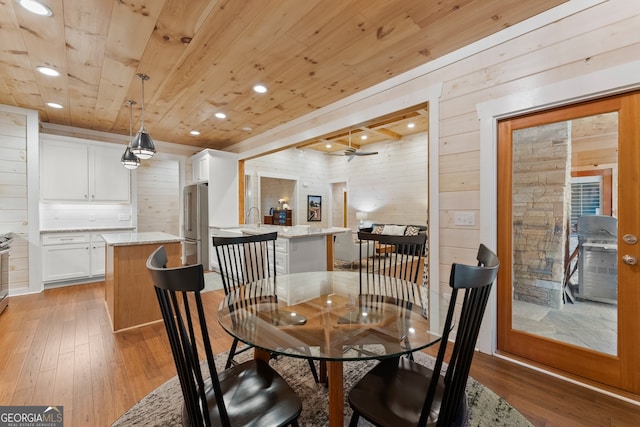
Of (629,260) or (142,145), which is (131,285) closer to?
(142,145)

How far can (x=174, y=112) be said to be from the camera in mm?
3943

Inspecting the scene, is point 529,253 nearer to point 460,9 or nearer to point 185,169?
point 460,9

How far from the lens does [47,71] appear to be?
2.80 m

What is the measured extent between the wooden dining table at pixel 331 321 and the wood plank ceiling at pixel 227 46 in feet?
6.47

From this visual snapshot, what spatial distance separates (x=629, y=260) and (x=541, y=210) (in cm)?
57

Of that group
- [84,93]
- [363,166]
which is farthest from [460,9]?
[363,166]

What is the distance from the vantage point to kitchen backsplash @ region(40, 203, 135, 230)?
15.0 ft

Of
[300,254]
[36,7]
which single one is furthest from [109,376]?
[36,7]

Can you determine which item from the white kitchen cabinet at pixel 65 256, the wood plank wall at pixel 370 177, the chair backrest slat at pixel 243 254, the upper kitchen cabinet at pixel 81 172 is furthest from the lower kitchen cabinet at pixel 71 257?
the wood plank wall at pixel 370 177

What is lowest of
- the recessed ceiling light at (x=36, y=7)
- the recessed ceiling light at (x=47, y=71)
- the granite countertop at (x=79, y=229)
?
the granite countertop at (x=79, y=229)

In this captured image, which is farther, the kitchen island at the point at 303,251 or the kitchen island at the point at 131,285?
the kitchen island at the point at 303,251

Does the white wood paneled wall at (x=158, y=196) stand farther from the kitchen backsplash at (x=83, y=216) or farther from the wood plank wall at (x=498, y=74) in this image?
the wood plank wall at (x=498, y=74)

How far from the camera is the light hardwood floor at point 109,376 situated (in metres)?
1.66

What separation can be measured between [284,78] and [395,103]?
3.90 feet
